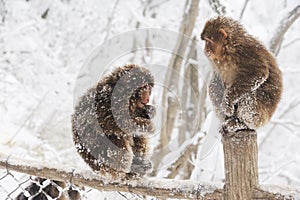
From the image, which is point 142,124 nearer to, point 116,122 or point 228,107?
point 116,122

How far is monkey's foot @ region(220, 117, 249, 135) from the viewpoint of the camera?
105 centimetres

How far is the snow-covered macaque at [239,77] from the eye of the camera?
1076 millimetres

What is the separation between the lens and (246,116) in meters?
1.06

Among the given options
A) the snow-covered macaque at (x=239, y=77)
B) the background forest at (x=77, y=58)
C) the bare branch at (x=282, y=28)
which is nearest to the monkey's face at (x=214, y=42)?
the snow-covered macaque at (x=239, y=77)

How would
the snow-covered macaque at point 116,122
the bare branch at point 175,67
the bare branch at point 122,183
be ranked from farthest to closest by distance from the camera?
the bare branch at point 175,67 → the snow-covered macaque at point 116,122 → the bare branch at point 122,183

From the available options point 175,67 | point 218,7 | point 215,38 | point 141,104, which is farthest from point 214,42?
point 175,67

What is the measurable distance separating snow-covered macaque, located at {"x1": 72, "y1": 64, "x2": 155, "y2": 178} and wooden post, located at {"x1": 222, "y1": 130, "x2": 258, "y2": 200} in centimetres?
41

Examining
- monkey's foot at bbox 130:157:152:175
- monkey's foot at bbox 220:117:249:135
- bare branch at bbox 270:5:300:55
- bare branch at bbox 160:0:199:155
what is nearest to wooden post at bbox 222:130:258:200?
monkey's foot at bbox 220:117:249:135

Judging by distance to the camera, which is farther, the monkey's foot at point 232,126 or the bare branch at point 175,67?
the bare branch at point 175,67

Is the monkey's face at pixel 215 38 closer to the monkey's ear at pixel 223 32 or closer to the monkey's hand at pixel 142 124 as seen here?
the monkey's ear at pixel 223 32

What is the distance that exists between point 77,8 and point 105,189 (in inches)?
218

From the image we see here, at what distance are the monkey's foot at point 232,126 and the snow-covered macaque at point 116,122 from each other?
1.21 feet

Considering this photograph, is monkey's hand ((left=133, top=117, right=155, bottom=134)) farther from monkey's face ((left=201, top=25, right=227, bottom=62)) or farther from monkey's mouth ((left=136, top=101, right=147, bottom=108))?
monkey's face ((left=201, top=25, right=227, bottom=62))

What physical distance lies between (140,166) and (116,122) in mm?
Answer: 177
